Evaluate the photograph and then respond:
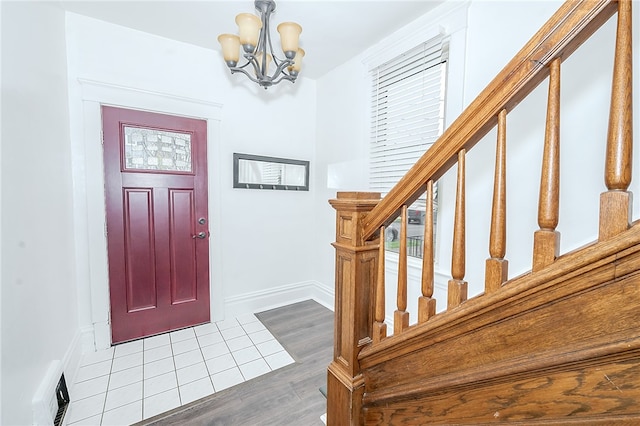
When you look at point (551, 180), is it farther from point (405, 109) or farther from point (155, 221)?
point (155, 221)

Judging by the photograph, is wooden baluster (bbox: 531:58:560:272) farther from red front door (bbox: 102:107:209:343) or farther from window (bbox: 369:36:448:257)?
red front door (bbox: 102:107:209:343)

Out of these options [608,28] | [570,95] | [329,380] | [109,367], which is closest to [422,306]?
[329,380]

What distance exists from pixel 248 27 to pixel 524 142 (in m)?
1.73

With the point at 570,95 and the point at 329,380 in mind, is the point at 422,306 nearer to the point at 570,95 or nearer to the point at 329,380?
the point at 329,380

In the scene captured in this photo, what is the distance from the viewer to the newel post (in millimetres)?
1090

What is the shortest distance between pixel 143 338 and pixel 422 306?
2.61m

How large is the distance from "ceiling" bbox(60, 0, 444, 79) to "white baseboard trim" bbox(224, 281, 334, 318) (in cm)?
249

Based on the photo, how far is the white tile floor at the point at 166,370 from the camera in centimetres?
173

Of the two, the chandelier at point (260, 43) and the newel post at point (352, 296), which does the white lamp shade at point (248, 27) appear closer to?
the chandelier at point (260, 43)

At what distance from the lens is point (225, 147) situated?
9.10 ft

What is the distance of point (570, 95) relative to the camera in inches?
56.9

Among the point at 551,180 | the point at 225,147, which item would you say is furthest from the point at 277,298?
the point at 551,180

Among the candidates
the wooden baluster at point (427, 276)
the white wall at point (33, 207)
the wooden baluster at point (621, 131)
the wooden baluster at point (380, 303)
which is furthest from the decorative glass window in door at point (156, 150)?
the wooden baluster at point (621, 131)

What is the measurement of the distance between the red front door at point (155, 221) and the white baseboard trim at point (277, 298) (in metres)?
0.30
